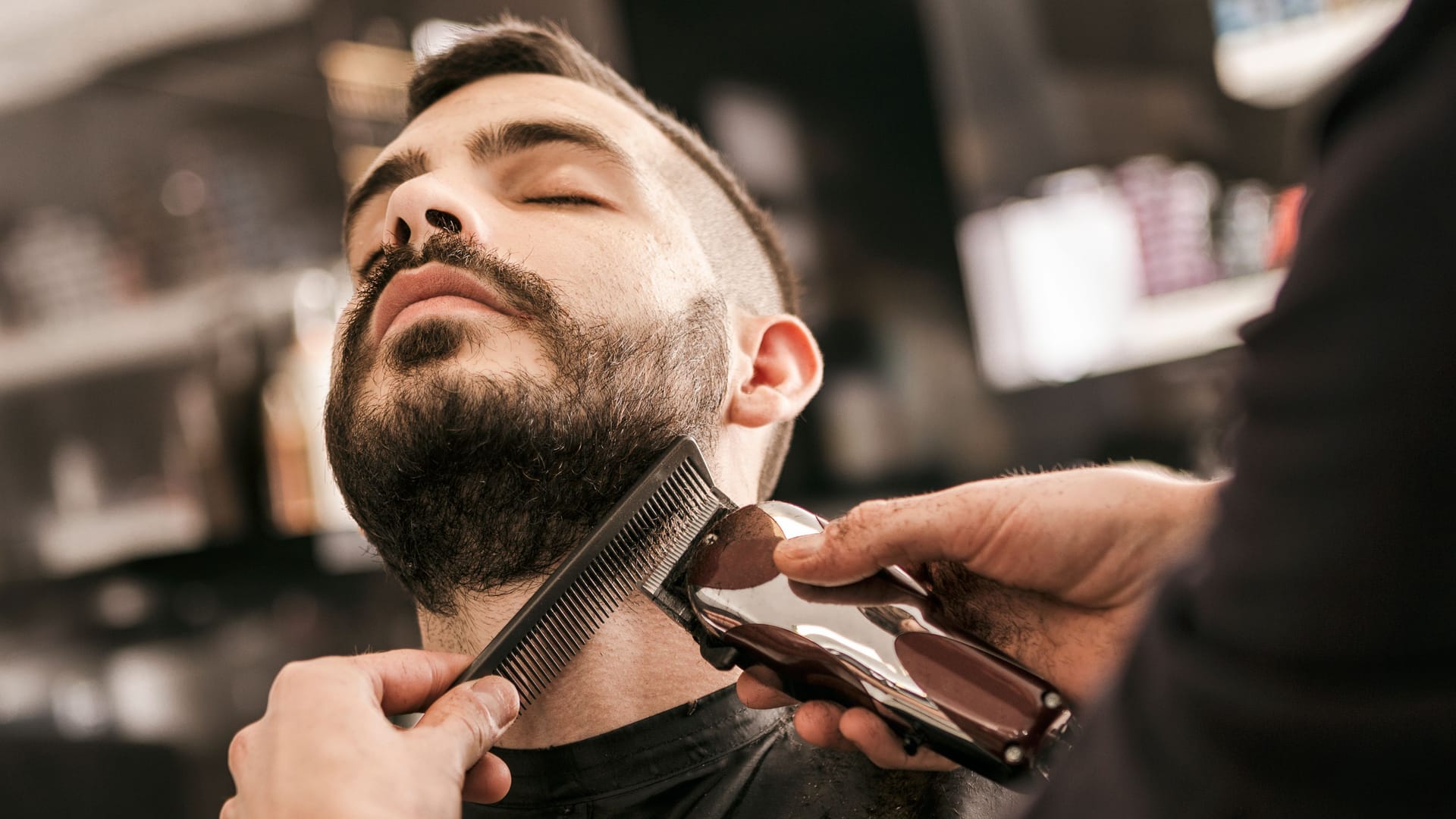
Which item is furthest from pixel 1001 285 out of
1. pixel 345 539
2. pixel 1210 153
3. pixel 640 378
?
pixel 640 378

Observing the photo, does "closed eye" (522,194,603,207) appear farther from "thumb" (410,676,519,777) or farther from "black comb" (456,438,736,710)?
"thumb" (410,676,519,777)

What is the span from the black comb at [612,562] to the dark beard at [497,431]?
65mm

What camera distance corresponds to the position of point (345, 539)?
2.88 m

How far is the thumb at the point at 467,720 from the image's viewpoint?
798 millimetres

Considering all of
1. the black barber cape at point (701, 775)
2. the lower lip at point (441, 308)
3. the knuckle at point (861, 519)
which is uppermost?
the lower lip at point (441, 308)

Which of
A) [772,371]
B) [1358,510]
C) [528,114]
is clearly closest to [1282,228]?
[772,371]

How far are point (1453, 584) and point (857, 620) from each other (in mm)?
513

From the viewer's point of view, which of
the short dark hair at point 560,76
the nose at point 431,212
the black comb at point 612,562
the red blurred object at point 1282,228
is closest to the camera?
the black comb at point 612,562

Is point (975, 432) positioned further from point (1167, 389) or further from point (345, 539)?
point (345, 539)

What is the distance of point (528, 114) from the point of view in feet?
4.20

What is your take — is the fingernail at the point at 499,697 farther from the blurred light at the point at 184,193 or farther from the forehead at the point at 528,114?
the blurred light at the point at 184,193

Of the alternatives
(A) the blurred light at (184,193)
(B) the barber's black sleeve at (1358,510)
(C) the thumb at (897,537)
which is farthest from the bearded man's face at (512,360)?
(A) the blurred light at (184,193)

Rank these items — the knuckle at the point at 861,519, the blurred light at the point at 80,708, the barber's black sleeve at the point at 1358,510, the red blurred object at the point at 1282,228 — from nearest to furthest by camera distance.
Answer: the barber's black sleeve at the point at 1358,510 < the knuckle at the point at 861,519 < the blurred light at the point at 80,708 < the red blurred object at the point at 1282,228

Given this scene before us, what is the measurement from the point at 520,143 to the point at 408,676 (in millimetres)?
658
